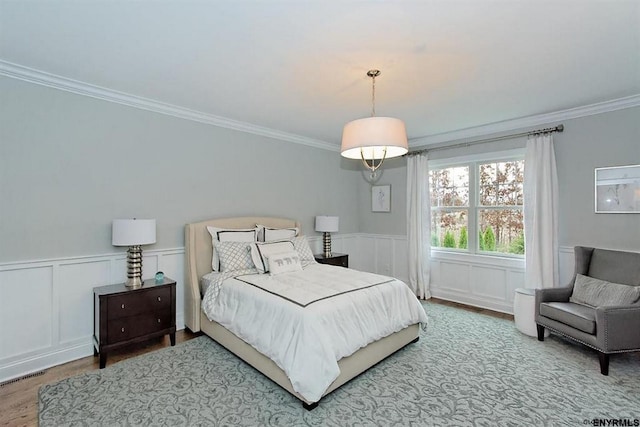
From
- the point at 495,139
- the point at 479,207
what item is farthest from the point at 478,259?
the point at 495,139

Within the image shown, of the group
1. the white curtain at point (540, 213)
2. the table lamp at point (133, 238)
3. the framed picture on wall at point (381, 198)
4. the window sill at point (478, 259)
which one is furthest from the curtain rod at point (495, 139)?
the table lamp at point (133, 238)

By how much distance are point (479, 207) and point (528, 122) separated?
1.28m

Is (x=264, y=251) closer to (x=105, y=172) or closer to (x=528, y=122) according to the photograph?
(x=105, y=172)

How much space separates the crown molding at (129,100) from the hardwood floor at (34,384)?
252 cm

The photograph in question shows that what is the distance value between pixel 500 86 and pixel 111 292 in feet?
13.5

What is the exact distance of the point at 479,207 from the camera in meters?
4.53

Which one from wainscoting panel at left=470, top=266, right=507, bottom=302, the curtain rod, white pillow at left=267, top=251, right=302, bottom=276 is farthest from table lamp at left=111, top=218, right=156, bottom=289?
wainscoting panel at left=470, top=266, right=507, bottom=302

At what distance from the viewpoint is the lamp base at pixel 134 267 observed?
2.98 meters

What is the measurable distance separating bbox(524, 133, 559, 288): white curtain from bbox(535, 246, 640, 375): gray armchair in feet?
1.11

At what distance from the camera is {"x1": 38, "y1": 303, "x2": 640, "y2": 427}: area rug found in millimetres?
2064

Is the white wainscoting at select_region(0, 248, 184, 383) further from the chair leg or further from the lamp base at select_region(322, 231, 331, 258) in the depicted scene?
the chair leg

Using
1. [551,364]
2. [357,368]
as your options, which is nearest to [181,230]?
[357,368]

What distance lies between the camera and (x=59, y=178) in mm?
2811

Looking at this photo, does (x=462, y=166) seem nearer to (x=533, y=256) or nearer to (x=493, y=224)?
(x=493, y=224)
